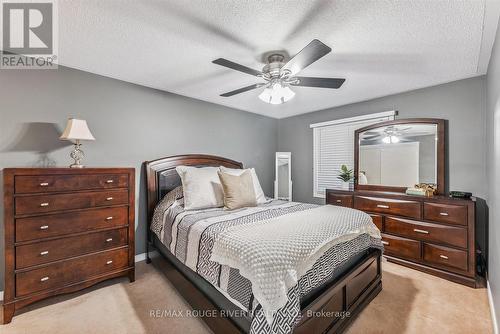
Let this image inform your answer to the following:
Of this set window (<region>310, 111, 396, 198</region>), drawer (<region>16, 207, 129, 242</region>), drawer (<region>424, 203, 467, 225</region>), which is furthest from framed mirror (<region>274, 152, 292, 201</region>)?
drawer (<region>16, 207, 129, 242</region>)

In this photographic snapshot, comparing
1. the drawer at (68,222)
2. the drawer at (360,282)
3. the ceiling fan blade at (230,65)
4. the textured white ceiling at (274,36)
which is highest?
the textured white ceiling at (274,36)

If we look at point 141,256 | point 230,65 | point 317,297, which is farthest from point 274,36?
point 141,256

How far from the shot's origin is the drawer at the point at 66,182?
6.24ft

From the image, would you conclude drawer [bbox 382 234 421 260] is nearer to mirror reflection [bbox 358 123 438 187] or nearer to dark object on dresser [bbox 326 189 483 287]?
dark object on dresser [bbox 326 189 483 287]

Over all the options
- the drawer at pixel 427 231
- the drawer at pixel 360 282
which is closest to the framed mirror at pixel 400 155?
the drawer at pixel 427 231

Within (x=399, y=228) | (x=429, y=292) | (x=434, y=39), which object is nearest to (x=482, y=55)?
(x=434, y=39)

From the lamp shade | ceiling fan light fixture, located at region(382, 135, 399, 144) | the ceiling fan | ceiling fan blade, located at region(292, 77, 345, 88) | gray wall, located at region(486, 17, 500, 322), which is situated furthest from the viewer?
ceiling fan light fixture, located at region(382, 135, 399, 144)

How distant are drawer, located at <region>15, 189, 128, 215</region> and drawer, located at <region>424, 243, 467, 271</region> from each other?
361cm

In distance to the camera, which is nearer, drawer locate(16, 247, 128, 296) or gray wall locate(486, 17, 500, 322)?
gray wall locate(486, 17, 500, 322)

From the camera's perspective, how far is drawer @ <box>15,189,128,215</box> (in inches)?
75.2

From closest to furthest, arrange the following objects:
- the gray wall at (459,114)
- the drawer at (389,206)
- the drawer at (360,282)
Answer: the drawer at (360,282), the gray wall at (459,114), the drawer at (389,206)

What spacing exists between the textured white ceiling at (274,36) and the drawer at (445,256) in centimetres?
208

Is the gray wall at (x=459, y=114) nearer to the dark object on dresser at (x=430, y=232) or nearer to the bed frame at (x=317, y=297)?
the dark object on dresser at (x=430, y=232)

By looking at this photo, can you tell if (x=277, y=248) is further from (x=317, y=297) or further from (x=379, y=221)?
(x=379, y=221)
